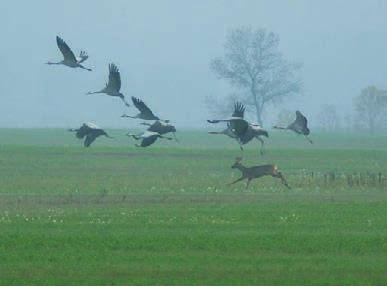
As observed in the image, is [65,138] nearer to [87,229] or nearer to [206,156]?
[206,156]

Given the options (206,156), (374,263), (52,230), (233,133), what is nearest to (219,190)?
(233,133)

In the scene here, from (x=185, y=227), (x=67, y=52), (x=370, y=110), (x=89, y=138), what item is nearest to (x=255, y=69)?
(x=370, y=110)

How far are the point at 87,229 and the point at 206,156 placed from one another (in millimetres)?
32955

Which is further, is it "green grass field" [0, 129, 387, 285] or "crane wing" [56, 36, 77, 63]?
"crane wing" [56, 36, 77, 63]

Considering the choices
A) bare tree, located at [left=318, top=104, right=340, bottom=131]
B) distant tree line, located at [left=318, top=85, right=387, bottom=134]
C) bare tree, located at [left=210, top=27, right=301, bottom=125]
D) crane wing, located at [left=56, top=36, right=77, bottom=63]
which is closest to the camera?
crane wing, located at [left=56, top=36, right=77, bottom=63]

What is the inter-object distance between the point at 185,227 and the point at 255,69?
313ft

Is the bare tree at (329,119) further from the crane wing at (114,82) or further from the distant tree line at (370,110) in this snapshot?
the crane wing at (114,82)

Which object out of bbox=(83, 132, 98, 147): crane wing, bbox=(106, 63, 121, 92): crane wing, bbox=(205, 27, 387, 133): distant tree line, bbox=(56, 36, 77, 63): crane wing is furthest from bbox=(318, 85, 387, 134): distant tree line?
bbox=(56, 36, 77, 63): crane wing

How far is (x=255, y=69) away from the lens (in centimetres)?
12031

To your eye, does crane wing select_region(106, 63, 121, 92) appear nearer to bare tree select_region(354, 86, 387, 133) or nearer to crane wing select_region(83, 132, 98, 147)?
crane wing select_region(83, 132, 98, 147)

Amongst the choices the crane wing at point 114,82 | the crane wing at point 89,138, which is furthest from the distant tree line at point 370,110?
the crane wing at point 114,82

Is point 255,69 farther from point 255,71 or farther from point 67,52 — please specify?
point 67,52

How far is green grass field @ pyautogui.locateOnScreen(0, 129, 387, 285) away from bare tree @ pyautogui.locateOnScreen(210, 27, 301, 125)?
71.3 metres

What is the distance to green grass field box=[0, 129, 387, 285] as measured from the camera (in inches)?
765
